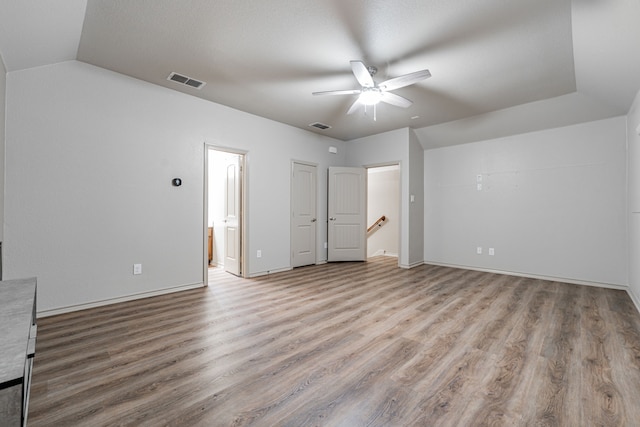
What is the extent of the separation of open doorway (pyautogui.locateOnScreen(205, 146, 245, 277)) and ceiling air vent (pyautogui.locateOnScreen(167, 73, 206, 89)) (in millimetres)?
858

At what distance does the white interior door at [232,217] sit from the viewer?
483cm

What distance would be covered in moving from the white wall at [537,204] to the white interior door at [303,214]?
2384 mm

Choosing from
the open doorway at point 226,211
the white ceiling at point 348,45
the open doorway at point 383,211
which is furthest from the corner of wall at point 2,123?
the open doorway at point 383,211

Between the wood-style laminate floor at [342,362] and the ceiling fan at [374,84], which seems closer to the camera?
the wood-style laminate floor at [342,362]

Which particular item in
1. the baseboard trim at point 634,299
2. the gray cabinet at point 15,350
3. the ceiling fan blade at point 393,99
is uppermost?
the ceiling fan blade at point 393,99

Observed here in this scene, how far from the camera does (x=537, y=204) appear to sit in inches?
183

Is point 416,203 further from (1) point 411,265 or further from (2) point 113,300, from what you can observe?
(2) point 113,300

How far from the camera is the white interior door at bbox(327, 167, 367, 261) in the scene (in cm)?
599

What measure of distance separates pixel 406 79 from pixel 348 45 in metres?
0.64

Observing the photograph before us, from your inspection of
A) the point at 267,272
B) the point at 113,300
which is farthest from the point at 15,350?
the point at 267,272

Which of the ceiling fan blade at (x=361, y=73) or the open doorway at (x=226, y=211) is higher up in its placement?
the ceiling fan blade at (x=361, y=73)

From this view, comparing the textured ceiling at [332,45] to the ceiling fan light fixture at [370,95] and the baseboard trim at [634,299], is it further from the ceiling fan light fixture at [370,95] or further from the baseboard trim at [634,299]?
the baseboard trim at [634,299]

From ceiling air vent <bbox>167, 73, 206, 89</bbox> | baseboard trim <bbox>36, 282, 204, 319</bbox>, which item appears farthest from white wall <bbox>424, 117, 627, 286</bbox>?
baseboard trim <bbox>36, 282, 204, 319</bbox>

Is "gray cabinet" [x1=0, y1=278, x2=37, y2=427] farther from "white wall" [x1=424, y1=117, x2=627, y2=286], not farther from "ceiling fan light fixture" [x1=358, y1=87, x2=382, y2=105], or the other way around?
"white wall" [x1=424, y1=117, x2=627, y2=286]
